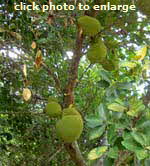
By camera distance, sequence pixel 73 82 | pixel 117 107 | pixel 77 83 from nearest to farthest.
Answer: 1. pixel 117 107
2. pixel 73 82
3. pixel 77 83

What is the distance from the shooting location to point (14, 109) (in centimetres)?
262

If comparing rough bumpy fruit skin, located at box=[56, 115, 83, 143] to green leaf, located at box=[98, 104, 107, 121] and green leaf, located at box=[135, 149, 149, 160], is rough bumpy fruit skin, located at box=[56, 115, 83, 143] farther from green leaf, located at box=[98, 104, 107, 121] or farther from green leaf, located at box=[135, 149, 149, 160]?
green leaf, located at box=[135, 149, 149, 160]

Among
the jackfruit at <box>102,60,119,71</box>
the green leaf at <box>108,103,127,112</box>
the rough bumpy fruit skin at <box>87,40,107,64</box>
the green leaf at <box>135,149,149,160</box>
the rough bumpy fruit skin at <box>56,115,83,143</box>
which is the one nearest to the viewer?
the green leaf at <box>135,149,149,160</box>

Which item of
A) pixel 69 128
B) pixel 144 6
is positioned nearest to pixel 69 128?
pixel 69 128

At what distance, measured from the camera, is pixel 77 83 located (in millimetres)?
2322

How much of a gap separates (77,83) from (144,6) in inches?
27.0

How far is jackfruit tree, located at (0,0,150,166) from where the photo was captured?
4.06ft

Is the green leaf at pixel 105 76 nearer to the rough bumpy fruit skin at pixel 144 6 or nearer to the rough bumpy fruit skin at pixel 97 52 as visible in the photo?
the rough bumpy fruit skin at pixel 97 52

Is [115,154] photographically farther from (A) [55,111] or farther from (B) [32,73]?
(B) [32,73]

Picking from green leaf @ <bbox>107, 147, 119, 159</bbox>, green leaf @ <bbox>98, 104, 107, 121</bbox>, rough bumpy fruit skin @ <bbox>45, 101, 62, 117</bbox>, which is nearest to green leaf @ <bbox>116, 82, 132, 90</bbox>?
green leaf @ <bbox>98, 104, 107, 121</bbox>

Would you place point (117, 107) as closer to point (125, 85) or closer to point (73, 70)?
point (125, 85)

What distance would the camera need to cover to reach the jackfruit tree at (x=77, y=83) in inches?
48.7

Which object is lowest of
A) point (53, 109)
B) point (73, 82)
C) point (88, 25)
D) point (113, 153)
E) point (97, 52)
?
point (53, 109)

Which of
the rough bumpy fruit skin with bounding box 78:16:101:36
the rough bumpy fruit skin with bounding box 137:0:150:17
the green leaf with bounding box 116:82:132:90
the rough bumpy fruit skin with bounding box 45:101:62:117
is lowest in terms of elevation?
the rough bumpy fruit skin with bounding box 45:101:62:117
